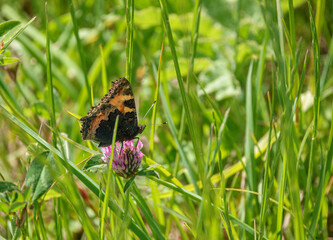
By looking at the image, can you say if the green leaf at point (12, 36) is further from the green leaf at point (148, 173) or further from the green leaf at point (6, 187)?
the green leaf at point (148, 173)

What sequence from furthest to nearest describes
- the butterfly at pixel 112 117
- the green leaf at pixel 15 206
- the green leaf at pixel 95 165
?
1. the butterfly at pixel 112 117
2. the green leaf at pixel 95 165
3. the green leaf at pixel 15 206

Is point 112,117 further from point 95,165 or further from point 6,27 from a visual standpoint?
point 6,27

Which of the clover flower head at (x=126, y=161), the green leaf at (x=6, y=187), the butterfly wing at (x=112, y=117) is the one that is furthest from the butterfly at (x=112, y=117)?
the green leaf at (x=6, y=187)

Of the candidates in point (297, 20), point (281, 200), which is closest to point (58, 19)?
point (297, 20)

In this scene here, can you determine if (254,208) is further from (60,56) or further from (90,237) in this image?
(60,56)

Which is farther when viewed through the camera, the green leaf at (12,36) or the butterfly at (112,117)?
the butterfly at (112,117)

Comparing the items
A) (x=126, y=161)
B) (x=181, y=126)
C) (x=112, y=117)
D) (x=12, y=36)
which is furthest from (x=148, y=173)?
(x=12, y=36)
